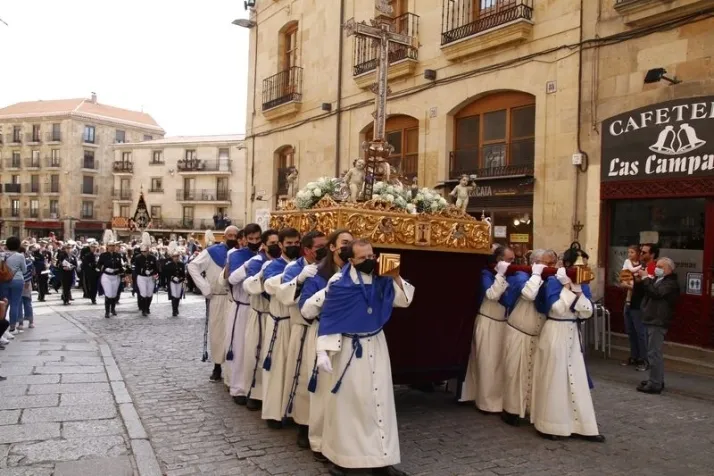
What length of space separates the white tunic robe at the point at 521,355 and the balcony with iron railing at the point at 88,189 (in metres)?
56.5

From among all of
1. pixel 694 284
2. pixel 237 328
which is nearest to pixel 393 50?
pixel 694 284

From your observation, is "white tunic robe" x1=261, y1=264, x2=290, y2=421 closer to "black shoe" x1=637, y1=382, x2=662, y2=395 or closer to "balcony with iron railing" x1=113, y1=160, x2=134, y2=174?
"black shoe" x1=637, y1=382, x2=662, y2=395

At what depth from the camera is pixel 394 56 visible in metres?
13.9

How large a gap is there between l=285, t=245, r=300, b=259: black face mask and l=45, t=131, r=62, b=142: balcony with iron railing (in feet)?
183

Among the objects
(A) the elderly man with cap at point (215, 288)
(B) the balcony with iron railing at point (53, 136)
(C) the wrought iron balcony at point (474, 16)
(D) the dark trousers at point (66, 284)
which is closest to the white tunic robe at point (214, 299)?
(A) the elderly man with cap at point (215, 288)

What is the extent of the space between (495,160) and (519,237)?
1.66 m

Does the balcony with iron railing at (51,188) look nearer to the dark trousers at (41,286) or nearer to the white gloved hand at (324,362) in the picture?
the dark trousers at (41,286)

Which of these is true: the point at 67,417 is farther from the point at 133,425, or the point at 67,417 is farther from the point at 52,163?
the point at 52,163

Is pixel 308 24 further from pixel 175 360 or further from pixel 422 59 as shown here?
pixel 175 360

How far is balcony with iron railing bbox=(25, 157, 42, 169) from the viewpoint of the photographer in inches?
2176

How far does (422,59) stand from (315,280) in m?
9.54

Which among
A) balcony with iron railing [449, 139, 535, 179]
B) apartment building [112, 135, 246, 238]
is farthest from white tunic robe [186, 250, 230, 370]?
apartment building [112, 135, 246, 238]

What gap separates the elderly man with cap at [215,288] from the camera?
7.49 m

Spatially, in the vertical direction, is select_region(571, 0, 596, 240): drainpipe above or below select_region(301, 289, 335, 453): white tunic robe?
above
